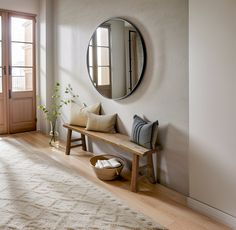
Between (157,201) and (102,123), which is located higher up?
(102,123)

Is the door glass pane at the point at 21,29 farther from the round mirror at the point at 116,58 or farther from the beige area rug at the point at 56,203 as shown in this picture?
the beige area rug at the point at 56,203

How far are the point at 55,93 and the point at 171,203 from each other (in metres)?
3.41

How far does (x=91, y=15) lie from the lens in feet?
12.6

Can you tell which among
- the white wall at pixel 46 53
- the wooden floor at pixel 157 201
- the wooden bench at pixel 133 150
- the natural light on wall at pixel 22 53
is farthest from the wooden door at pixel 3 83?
the wooden bench at pixel 133 150

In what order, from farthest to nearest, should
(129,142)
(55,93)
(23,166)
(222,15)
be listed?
1. (55,93)
2. (23,166)
3. (129,142)
4. (222,15)

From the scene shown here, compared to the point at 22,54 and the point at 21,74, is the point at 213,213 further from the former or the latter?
the point at 22,54

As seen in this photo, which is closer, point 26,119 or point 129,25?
point 129,25

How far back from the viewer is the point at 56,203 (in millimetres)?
2418

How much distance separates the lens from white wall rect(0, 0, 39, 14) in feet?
16.1

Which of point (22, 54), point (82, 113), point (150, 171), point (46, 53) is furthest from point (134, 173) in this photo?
point (22, 54)

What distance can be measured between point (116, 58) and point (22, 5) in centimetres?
295

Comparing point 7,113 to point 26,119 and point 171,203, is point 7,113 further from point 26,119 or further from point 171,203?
point 171,203

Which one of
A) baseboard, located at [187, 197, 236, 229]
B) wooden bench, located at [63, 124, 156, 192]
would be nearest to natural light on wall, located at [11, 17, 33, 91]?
wooden bench, located at [63, 124, 156, 192]

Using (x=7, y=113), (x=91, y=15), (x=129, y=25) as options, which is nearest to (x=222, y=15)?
(x=129, y=25)
